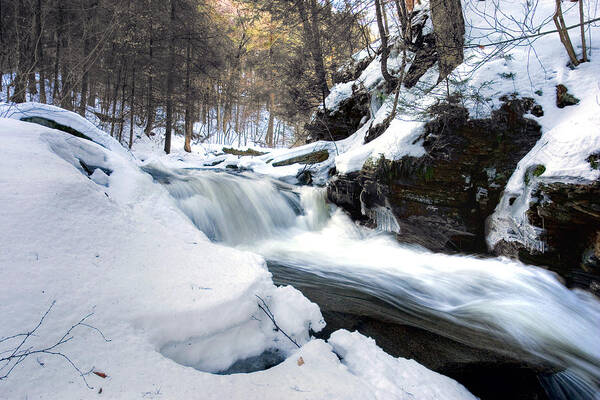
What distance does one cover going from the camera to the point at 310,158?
8.88 meters

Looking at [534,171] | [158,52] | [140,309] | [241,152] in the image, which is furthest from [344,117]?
[158,52]

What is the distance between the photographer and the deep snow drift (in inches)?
47.2

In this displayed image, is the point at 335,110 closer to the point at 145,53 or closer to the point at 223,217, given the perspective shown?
the point at 223,217

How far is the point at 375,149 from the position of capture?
5617 millimetres

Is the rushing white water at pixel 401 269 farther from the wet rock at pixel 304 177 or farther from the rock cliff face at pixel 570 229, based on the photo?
the wet rock at pixel 304 177

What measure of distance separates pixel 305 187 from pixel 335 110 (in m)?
3.15

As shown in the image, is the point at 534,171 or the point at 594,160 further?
the point at 534,171

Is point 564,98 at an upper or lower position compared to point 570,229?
upper

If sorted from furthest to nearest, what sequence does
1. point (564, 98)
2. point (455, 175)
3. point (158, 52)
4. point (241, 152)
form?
point (241, 152)
point (158, 52)
point (455, 175)
point (564, 98)

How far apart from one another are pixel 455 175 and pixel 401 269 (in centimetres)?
185

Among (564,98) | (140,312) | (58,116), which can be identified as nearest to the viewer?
(140,312)

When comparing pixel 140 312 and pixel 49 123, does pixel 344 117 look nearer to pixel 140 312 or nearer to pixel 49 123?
pixel 49 123

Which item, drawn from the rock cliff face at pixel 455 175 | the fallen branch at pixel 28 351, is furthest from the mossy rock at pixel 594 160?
the fallen branch at pixel 28 351

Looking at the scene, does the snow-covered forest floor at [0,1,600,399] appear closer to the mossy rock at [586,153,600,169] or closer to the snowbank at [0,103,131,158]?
the mossy rock at [586,153,600,169]
